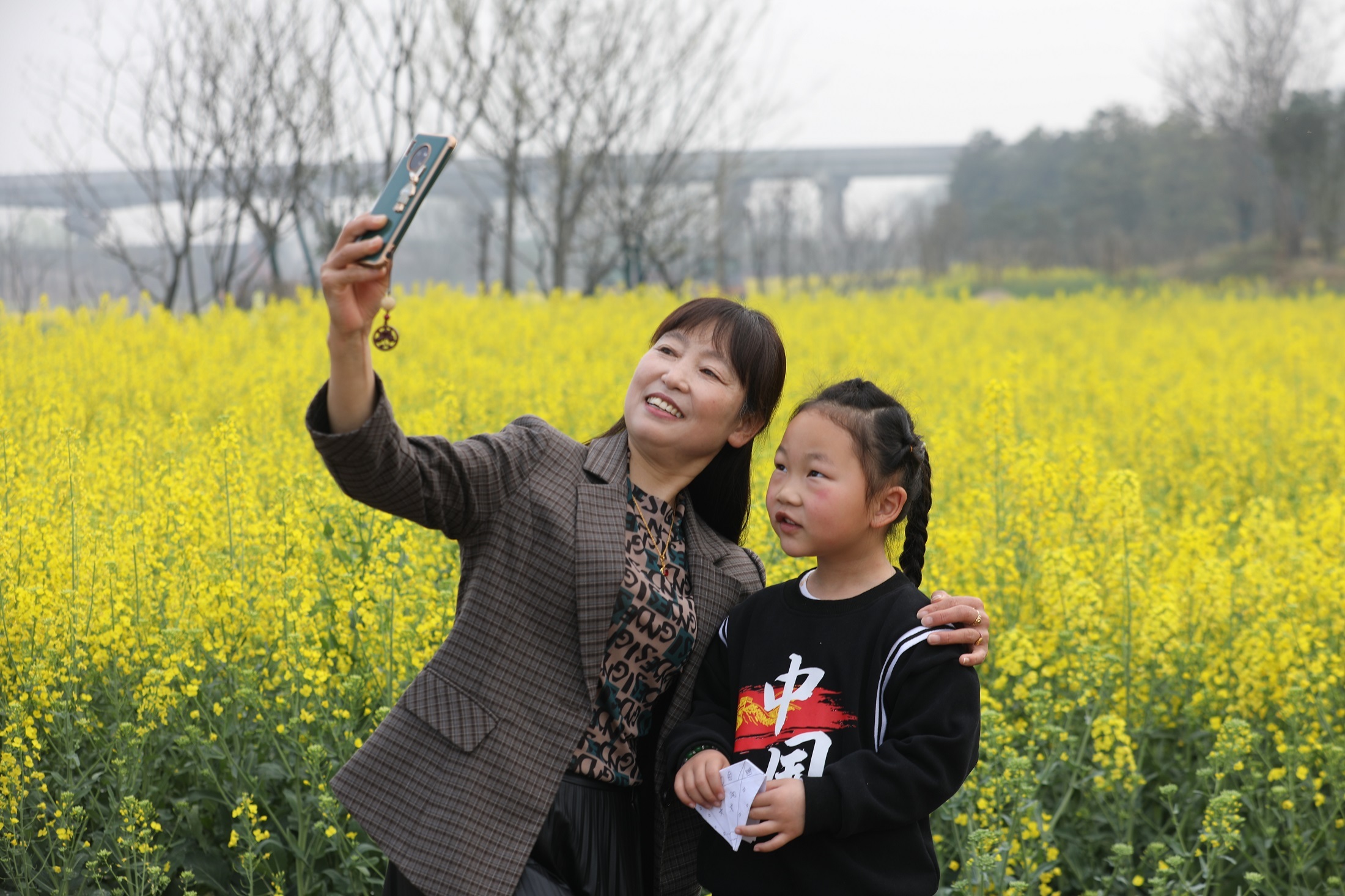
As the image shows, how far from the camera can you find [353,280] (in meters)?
1.49

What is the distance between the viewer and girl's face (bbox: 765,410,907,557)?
1758mm

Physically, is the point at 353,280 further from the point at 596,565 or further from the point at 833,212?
the point at 833,212

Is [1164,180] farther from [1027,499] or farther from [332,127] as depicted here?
[1027,499]

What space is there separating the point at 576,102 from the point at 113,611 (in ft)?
41.3

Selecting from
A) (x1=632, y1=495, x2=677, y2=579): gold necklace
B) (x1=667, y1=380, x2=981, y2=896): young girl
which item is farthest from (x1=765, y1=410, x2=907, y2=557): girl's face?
(x1=632, y1=495, x2=677, y2=579): gold necklace

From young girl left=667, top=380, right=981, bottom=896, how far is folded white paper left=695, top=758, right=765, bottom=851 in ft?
0.06

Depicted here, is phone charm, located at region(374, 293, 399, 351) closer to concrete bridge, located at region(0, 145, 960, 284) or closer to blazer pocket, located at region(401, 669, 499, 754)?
blazer pocket, located at region(401, 669, 499, 754)

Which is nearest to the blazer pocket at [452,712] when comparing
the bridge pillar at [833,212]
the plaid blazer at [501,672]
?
the plaid blazer at [501,672]

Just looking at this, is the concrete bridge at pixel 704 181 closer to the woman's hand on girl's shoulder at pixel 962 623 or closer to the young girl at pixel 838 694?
the young girl at pixel 838 694

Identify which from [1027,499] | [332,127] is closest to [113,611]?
[1027,499]

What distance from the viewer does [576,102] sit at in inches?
566

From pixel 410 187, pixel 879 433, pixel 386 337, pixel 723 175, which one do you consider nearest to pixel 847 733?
pixel 879 433

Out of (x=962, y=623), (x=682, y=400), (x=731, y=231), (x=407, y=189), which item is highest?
(x=731, y=231)

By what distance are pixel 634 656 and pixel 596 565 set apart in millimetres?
198
